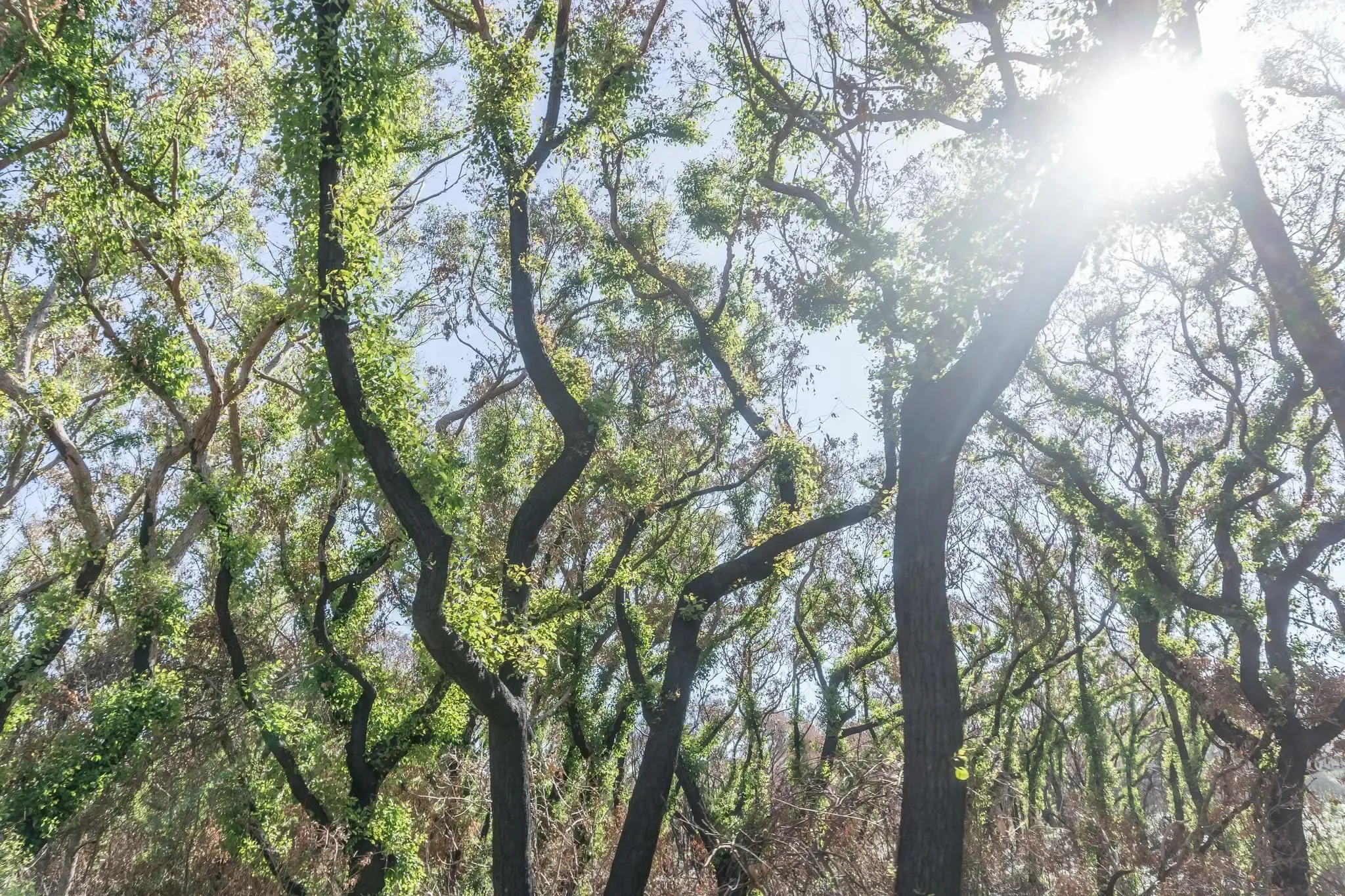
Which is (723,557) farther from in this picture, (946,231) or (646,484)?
(946,231)

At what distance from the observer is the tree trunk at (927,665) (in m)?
4.86

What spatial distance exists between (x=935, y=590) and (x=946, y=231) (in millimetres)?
3232

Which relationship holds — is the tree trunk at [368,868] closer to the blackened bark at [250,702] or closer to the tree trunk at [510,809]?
the blackened bark at [250,702]

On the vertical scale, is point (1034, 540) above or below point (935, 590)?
above

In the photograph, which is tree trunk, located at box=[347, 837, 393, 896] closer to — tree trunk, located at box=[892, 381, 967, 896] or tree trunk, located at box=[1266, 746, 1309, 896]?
tree trunk, located at box=[892, 381, 967, 896]

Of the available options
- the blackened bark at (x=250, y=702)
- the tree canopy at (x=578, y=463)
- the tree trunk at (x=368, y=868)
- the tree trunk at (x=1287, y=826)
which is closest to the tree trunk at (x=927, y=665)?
the tree canopy at (x=578, y=463)

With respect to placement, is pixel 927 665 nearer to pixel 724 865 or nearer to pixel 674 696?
pixel 674 696

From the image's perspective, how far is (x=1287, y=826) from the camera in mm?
7852

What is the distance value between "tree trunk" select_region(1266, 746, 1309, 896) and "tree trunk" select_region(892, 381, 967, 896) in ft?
15.9

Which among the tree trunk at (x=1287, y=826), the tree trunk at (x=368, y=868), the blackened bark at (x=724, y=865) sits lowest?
the tree trunk at (x=368, y=868)

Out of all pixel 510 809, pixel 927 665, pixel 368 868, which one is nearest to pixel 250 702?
pixel 368 868

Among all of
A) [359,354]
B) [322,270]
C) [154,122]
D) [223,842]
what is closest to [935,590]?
[359,354]

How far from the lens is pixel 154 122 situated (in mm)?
9000

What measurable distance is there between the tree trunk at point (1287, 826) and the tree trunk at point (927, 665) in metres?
4.84
